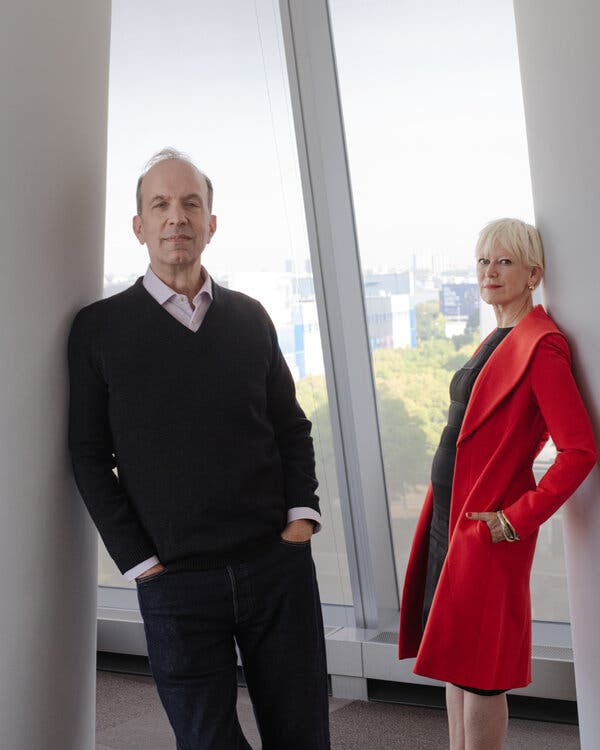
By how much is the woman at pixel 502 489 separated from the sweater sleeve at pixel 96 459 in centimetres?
86

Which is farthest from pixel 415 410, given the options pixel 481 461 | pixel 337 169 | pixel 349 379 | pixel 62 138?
pixel 62 138

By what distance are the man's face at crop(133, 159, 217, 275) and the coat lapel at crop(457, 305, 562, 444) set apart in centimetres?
83

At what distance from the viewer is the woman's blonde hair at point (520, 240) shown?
238 cm

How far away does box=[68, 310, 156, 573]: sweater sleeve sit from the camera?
188 cm

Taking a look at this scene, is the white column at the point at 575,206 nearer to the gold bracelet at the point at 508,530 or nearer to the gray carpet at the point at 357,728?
the gold bracelet at the point at 508,530

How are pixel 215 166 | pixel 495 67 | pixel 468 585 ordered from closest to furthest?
pixel 468 585 < pixel 495 67 < pixel 215 166

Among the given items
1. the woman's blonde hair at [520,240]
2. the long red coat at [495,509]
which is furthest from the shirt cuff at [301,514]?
the woman's blonde hair at [520,240]

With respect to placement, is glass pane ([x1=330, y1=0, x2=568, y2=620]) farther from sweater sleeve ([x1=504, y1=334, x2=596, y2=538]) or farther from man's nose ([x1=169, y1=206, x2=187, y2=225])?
man's nose ([x1=169, y1=206, x2=187, y2=225])

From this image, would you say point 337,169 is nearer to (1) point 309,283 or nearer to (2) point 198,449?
(1) point 309,283

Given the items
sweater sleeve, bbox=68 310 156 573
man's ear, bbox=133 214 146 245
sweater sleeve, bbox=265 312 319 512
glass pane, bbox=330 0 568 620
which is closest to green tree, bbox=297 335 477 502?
glass pane, bbox=330 0 568 620

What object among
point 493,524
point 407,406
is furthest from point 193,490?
point 407,406

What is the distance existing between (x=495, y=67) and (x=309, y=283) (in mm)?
1081

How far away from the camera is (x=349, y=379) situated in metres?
3.55

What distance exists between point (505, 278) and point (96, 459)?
1192 mm
